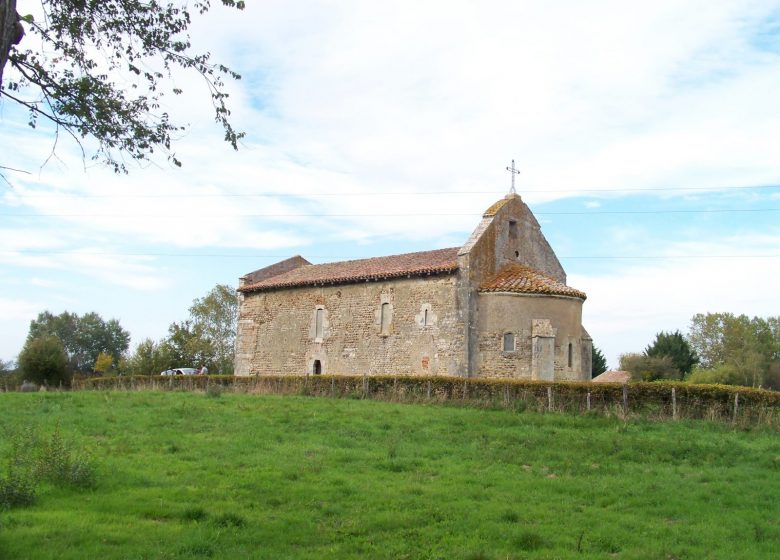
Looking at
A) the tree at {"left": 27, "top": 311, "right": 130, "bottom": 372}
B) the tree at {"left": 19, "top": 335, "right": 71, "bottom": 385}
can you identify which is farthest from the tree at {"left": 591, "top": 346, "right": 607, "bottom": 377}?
the tree at {"left": 27, "top": 311, "right": 130, "bottom": 372}

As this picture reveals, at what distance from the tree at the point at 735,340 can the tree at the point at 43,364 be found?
57.4 metres

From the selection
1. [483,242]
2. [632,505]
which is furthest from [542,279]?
[632,505]

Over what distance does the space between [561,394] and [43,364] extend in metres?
40.2

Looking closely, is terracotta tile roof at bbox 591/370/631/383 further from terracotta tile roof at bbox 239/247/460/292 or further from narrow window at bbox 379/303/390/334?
narrow window at bbox 379/303/390/334

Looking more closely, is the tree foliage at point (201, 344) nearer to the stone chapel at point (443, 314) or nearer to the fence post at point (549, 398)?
the stone chapel at point (443, 314)

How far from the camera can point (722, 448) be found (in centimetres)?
1681

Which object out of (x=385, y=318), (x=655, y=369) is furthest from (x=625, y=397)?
(x=655, y=369)

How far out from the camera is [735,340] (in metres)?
79.8

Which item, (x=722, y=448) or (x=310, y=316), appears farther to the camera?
(x=310, y=316)

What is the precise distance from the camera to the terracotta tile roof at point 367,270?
32.5 m

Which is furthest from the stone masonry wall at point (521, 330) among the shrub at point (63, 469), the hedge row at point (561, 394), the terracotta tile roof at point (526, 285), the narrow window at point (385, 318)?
the shrub at point (63, 469)

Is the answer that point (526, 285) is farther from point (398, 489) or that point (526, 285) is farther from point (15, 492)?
point (15, 492)

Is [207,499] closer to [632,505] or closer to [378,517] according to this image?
[378,517]

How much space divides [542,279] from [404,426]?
13637 millimetres
